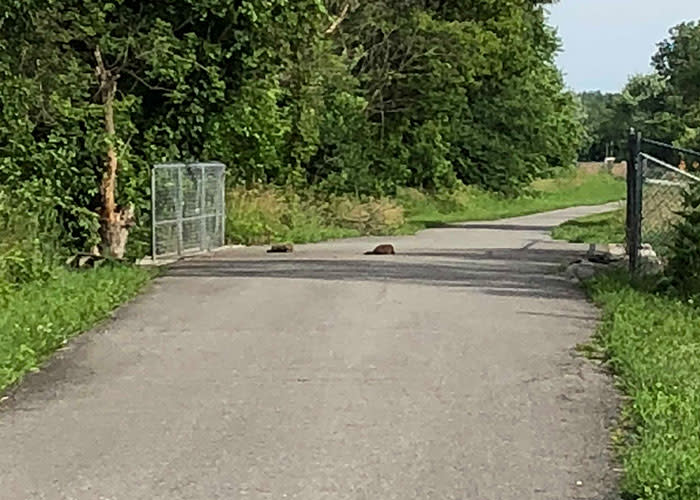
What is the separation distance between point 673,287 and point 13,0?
31.0ft

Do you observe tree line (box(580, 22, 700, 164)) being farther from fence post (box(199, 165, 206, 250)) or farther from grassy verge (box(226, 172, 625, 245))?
fence post (box(199, 165, 206, 250))

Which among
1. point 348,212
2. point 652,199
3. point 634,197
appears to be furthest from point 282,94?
point 634,197

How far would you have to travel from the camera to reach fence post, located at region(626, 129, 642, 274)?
16.8m

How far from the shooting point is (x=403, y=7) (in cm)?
4341

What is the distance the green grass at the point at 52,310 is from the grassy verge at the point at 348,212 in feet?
40.3

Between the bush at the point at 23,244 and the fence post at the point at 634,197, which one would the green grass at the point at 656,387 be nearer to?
the fence post at the point at 634,197

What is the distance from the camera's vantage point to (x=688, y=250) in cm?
1427

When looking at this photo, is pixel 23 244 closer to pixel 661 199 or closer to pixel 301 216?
pixel 661 199

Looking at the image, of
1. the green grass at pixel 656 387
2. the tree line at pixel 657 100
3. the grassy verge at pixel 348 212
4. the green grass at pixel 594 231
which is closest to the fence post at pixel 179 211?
the grassy verge at pixel 348 212

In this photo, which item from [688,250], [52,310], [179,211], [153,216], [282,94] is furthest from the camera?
[282,94]

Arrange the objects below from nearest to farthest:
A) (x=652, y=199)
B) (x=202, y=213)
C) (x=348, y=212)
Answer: (x=652, y=199) < (x=202, y=213) < (x=348, y=212)

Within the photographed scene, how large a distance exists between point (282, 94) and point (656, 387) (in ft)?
83.6

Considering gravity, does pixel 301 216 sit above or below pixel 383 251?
above

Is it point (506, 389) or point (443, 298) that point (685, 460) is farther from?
point (443, 298)
